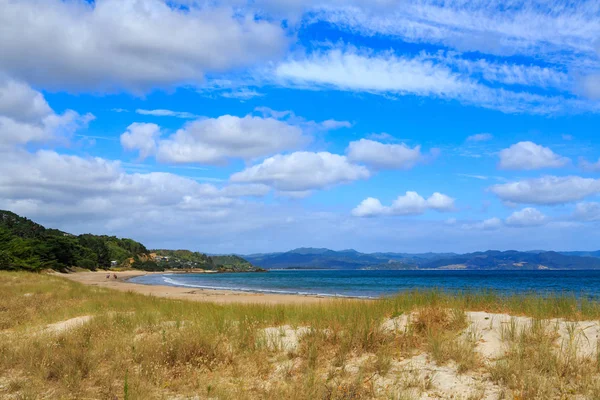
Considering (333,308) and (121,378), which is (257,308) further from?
(121,378)

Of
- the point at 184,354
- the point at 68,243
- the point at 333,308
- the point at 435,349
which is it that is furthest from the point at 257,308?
the point at 68,243

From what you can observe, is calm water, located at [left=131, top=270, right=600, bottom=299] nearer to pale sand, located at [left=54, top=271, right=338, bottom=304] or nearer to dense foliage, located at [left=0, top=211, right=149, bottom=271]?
pale sand, located at [left=54, top=271, right=338, bottom=304]

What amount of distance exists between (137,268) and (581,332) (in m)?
157

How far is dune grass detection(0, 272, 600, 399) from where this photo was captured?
705 centimetres

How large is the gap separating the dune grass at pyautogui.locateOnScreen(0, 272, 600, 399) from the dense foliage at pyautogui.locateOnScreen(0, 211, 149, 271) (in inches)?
1719

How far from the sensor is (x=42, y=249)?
67.8 m

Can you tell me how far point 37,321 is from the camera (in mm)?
14289

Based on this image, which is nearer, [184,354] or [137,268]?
[184,354]

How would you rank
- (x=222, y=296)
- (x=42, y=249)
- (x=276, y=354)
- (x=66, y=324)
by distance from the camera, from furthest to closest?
(x=42, y=249), (x=222, y=296), (x=66, y=324), (x=276, y=354)

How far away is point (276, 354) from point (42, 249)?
70.8m

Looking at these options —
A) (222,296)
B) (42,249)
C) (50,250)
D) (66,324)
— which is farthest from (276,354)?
(50,250)

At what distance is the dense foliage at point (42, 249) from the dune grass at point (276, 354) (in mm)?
43651

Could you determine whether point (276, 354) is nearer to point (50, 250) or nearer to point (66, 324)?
point (66, 324)

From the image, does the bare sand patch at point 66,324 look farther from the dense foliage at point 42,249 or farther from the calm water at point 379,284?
the dense foliage at point 42,249
